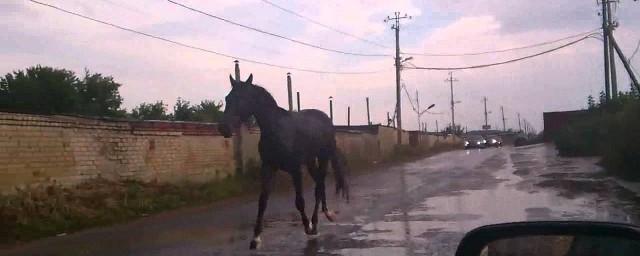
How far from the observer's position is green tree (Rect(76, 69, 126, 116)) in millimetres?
41969

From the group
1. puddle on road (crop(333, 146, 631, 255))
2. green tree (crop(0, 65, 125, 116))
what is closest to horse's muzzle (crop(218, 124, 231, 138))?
puddle on road (crop(333, 146, 631, 255))

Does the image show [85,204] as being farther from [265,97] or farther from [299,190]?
[265,97]

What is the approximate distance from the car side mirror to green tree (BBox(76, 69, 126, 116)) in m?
40.1

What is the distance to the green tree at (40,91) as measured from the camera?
127ft

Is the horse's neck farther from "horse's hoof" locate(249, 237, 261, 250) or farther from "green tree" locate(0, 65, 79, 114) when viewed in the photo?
"green tree" locate(0, 65, 79, 114)

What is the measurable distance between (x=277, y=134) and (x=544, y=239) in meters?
7.80

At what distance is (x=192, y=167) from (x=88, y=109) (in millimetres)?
19789

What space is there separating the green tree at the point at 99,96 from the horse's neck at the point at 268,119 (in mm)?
32430

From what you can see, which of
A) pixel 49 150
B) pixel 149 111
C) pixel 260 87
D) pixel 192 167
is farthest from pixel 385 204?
pixel 149 111

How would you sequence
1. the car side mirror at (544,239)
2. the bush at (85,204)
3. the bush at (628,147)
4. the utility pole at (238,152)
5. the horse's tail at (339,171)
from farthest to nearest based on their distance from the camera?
the utility pole at (238,152), the bush at (628,147), the bush at (85,204), the horse's tail at (339,171), the car side mirror at (544,239)

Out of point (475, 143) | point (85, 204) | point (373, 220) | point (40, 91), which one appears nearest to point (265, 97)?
point (373, 220)

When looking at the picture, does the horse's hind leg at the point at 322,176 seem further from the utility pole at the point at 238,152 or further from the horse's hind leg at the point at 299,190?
the utility pole at the point at 238,152

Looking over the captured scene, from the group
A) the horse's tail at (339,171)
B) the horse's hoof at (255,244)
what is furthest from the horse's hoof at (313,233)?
the horse's tail at (339,171)

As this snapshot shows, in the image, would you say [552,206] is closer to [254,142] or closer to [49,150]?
[49,150]
